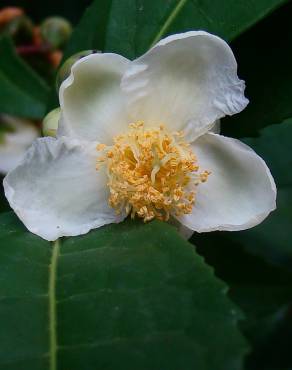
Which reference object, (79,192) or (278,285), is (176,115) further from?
(278,285)

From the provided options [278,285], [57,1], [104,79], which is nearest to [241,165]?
[104,79]

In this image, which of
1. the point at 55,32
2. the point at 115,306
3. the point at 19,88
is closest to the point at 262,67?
the point at 115,306

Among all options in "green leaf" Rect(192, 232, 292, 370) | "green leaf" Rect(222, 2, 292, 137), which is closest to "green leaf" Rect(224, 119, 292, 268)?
"green leaf" Rect(192, 232, 292, 370)

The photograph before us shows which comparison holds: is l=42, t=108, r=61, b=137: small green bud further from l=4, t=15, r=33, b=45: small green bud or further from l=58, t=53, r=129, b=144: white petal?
l=4, t=15, r=33, b=45: small green bud

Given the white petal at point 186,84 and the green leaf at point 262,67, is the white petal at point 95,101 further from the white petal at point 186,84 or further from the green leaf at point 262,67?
the green leaf at point 262,67

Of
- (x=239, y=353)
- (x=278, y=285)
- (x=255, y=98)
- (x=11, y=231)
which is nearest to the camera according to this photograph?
(x=239, y=353)

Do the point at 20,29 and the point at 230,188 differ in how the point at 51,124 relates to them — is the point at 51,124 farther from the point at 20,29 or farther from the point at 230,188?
the point at 20,29
